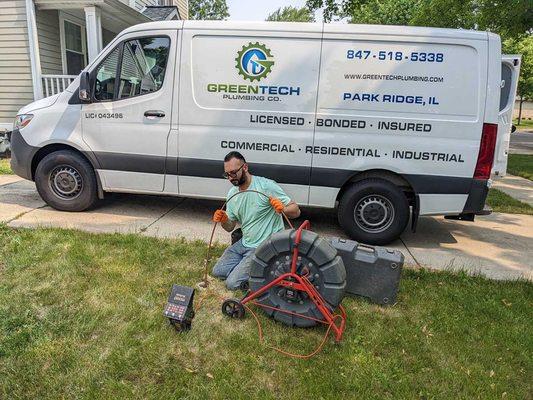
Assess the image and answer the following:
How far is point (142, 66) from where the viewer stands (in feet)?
17.0

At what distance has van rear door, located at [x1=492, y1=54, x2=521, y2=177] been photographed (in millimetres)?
5469

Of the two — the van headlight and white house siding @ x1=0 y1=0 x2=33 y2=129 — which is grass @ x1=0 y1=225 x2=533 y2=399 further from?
white house siding @ x1=0 y1=0 x2=33 y2=129

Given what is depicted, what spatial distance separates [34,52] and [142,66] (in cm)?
609


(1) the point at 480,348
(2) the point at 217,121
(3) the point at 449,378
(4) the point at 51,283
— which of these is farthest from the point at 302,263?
Answer: (2) the point at 217,121

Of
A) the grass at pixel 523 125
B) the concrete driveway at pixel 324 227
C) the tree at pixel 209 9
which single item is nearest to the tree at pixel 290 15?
the tree at pixel 209 9

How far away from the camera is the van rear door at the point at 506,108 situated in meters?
5.47

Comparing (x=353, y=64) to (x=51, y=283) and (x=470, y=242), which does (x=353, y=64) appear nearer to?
(x=470, y=242)

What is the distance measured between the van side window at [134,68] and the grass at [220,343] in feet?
7.13

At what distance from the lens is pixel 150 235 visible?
4.97m

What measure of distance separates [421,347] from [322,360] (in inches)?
29.3

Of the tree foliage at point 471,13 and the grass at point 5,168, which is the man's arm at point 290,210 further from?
the tree foliage at point 471,13

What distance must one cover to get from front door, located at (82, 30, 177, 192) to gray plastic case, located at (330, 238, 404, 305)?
8.92 feet

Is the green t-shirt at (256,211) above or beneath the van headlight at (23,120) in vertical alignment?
beneath

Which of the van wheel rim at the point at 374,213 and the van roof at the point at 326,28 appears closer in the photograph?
the van roof at the point at 326,28
